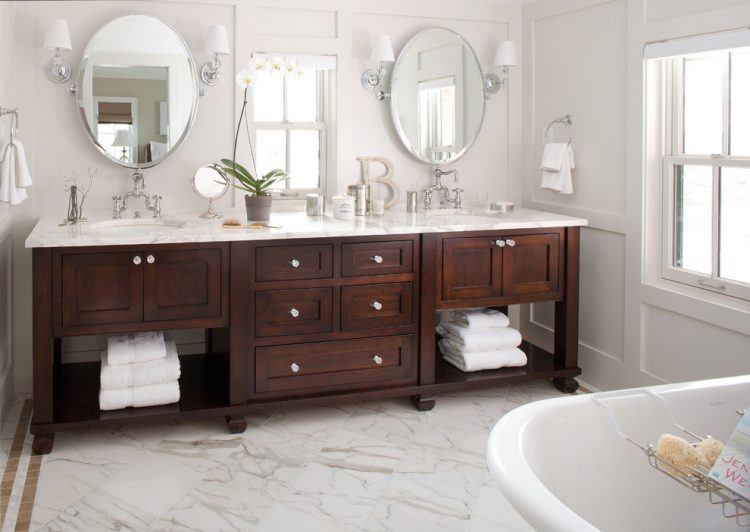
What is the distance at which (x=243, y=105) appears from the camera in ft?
12.5

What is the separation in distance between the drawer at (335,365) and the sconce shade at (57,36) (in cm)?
157

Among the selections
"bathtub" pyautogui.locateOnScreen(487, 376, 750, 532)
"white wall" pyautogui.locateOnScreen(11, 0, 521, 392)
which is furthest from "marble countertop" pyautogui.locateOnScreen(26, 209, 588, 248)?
"bathtub" pyautogui.locateOnScreen(487, 376, 750, 532)

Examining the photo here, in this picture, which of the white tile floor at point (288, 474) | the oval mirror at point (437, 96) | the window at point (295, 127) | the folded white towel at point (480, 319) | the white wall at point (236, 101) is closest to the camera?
the white tile floor at point (288, 474)

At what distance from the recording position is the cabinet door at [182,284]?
3.08 m

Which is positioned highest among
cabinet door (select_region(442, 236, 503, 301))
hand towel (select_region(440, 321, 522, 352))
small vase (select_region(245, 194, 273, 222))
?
small vase (select_region(245, 194, 273, 222))

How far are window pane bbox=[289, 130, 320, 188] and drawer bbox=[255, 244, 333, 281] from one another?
0.86m

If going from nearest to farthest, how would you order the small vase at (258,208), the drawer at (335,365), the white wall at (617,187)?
the white wall at (617,187) → the drawer at (335,365) → the small vase at (258,208)

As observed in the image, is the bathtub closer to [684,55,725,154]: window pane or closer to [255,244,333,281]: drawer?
[684,55,725,154]: window pane

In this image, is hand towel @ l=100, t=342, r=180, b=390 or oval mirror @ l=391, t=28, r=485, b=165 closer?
hand towel @ l=100, t=342, r=180, b=390

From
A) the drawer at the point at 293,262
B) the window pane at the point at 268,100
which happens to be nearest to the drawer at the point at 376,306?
the drawer at the point at 293,262

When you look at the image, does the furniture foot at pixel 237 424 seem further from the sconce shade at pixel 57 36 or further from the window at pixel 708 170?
the window at pixel 708 170

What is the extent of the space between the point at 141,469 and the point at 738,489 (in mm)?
2073

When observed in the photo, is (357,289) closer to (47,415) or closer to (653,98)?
(47,415)

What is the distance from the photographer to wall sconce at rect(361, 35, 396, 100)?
3873mm
